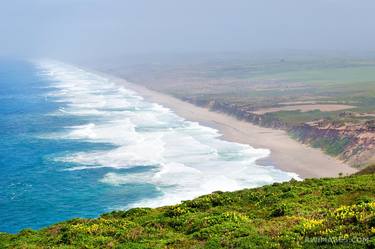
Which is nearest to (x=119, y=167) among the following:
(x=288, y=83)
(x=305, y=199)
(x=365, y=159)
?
(x=365, y=159)

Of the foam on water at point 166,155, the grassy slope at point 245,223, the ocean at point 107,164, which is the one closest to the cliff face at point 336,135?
the foam on water at point 166,155

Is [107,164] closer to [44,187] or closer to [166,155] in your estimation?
[166,155]

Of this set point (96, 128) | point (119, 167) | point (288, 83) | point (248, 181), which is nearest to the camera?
point (248, 181)

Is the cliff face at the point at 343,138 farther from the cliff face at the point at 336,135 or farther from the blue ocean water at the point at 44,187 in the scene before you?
the blue ocean water at the point at 44,187

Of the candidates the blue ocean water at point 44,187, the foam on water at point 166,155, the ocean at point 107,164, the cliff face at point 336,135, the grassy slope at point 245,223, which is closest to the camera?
the grassy slope at point 245,223

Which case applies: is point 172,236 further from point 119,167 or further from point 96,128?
point 96,128

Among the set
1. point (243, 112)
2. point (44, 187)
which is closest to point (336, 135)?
point (243, 112)

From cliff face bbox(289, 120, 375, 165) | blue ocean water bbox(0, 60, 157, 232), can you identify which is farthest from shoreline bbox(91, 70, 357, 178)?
blue ocean water bbox(0, 60, 157, 232)
